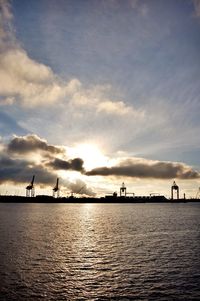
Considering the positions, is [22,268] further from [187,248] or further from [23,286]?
[187,248]

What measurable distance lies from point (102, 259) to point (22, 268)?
10.6 m

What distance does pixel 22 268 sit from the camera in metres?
30.3

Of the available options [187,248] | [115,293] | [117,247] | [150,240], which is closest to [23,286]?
[115,293]

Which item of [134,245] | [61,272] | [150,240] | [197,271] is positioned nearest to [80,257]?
[61,272]

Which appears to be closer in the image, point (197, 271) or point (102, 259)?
point (197, 271)

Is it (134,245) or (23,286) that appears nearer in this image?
(23,286)

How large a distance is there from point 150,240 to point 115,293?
100ft

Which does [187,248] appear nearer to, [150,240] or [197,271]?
[150,240]

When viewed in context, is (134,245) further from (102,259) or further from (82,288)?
(82,288)

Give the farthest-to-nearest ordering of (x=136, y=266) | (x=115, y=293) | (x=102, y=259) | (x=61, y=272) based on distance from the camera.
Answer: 1. (x=102, y=259)
2. (x=136, y=266)
3. (x=61, y=272)
4. (x=115, y=293)

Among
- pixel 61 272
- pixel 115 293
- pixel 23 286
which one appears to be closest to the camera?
pixel 115 293

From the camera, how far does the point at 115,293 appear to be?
75.2 ft

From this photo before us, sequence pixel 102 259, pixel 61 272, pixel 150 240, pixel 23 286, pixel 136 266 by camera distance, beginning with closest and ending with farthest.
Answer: pixel 23 286 < pixel 61 272 < pixel 136 266 < pixel 102 259 < pixel 150 240

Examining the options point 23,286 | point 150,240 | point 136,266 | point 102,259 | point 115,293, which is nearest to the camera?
point 115,293
